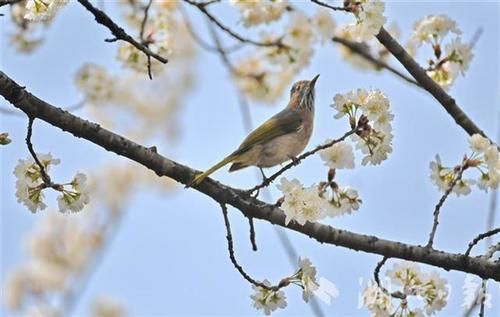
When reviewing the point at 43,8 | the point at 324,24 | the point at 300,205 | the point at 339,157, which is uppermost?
the point at 324,24

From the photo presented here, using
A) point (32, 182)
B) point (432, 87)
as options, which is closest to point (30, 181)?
point (32, 182)

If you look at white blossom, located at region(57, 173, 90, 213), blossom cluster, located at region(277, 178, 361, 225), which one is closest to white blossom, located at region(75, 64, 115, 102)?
white blossom, located at region(57, 173, 90, 213)

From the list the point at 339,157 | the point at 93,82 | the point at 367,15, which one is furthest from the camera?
the point at 93,82

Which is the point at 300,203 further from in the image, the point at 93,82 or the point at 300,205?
the point at 93,82

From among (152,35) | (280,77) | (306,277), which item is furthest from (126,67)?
(306,277)

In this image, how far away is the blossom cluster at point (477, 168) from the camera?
326 centimetres

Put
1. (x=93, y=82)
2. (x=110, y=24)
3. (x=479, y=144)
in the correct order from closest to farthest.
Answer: (x=110, y=24) < (x=479, y=144) < (x=93, y=82)

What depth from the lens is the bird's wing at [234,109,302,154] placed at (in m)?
4.41

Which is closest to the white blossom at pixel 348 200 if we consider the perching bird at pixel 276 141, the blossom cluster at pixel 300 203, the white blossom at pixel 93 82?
the blossom cluster at pixel 300 203

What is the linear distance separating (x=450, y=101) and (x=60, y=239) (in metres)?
4.80

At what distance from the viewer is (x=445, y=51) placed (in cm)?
442

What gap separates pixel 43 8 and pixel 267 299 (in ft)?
4.52

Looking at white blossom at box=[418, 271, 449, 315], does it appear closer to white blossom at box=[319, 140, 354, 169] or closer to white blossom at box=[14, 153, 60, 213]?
white blossom at box=[319, 140, 354, 169]

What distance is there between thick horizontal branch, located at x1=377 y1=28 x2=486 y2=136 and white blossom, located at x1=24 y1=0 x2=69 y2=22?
5.98ft
